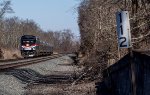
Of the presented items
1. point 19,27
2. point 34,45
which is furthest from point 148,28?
point 19,27

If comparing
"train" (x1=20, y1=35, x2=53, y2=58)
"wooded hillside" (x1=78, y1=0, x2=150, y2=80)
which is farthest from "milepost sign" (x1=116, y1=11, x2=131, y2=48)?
"train" (x1=20, y1=35, x2=53, y2=58)

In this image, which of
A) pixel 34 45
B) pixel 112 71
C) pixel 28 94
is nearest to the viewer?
pixel 112 71

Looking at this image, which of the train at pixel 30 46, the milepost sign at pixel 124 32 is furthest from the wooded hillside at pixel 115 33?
the train at pixel 30 46

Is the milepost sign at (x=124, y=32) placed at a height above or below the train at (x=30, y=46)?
above

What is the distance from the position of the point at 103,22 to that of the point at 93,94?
9.63m

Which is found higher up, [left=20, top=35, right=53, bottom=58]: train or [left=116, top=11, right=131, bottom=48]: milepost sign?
[left=116, top=11, right=131, bottom=48]: milepost sign

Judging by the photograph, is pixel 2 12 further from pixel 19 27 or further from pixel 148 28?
pixel 148 28

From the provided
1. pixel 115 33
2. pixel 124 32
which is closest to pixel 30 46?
pixel 115 33

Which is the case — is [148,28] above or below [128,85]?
above

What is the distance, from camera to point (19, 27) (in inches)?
6585

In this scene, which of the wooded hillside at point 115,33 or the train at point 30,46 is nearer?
the wooded hillside at point 115,33

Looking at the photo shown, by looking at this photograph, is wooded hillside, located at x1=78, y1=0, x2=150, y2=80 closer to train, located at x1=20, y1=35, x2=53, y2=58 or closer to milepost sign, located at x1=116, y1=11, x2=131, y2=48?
milepost sign, located at x1=116, y1=11, x2=131, y2=48

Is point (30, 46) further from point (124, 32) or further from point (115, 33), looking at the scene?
point (124, 32)

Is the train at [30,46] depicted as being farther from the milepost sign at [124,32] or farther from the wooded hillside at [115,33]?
the milepost sign at [124,32]
